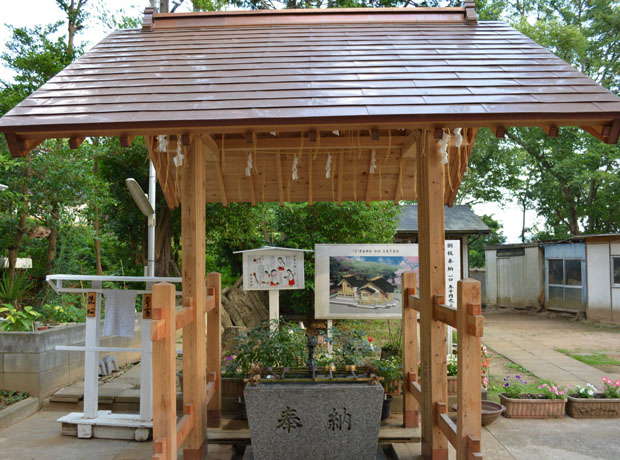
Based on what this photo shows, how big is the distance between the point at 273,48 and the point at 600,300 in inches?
492

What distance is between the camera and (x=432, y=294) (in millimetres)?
3871

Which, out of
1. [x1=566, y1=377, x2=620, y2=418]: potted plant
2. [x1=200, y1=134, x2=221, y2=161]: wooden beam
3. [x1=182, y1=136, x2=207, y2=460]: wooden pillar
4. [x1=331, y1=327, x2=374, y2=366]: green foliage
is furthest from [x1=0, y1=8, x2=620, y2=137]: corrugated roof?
[x1=566, y1=377, x2=620, y2=418]: potted plant

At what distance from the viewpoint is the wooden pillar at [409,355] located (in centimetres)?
457

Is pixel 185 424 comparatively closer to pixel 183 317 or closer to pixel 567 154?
pixel 183 317

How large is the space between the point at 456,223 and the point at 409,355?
1139 centimetres

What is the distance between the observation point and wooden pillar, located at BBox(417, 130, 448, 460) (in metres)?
3.79

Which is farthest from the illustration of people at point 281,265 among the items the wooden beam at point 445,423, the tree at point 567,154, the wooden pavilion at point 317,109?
the tree at point 567,154

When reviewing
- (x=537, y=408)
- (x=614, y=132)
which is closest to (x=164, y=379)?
(x=614, y=132)

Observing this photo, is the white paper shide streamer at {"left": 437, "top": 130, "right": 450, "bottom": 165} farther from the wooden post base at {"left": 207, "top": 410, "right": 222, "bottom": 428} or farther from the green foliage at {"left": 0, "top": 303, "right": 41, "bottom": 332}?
the green foliage at {"left": 0, "top": 303, "right": 41, "bottom": 332}

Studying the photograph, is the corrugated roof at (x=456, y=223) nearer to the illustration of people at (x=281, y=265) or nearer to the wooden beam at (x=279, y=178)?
the illustration of people at (x=281, y=265)

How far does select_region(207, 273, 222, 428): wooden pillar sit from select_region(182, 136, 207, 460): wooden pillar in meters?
0.66

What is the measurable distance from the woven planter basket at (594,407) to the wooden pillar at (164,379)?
4.15 meters

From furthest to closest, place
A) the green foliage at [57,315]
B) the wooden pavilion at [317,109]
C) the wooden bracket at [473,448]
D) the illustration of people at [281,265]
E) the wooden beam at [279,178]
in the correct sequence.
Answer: the green foliage at [57,315]
the illustration of people at [281,265]
the wooden beam at [279,178]
the wooden pavilion at [317,109]
the wooden bracket at [473,448]

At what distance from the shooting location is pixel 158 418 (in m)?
3.05
